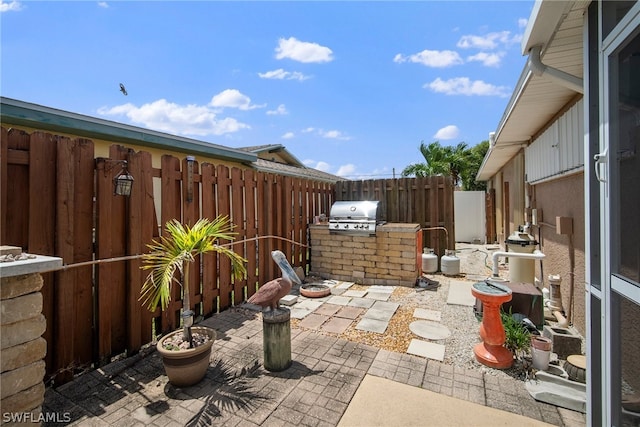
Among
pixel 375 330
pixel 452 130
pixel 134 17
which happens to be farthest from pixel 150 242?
pixel 452 130

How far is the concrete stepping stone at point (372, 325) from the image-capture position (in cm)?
369

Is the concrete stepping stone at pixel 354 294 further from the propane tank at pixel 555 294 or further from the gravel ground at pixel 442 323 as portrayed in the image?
the propane tank at pixel 555 294

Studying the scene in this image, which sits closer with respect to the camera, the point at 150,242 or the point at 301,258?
the point at 150,242

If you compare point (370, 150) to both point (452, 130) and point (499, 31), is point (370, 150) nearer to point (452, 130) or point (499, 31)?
point (452, 130)

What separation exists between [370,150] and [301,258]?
1431 centimetres

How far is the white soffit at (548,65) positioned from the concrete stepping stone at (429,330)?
3.01 metres

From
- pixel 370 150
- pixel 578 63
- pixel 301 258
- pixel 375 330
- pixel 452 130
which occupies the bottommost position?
pixel 375 330

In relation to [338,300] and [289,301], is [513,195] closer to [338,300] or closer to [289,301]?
[338,300]

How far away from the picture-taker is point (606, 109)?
5.10ft

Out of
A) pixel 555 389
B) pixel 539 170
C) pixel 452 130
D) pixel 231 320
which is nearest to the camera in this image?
pixel 555 389

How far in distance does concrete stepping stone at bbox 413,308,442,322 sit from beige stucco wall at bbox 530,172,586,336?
5.23 ft

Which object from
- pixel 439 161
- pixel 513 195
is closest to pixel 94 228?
pixel 513 195

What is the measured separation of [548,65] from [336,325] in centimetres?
371

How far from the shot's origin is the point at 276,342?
2.74 metres
